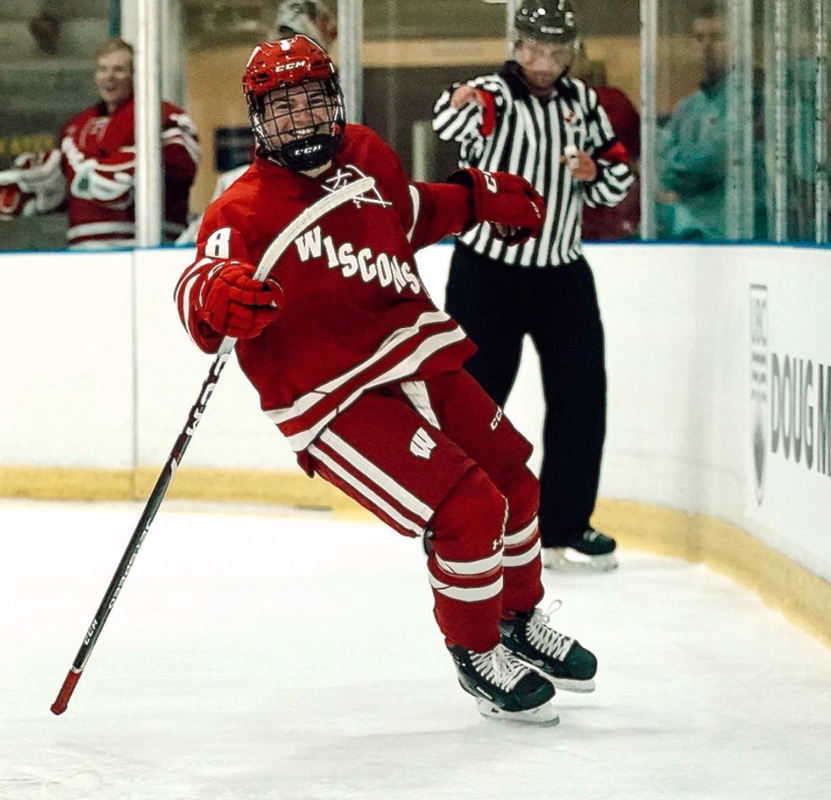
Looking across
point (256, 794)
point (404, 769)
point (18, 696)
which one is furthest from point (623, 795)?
point (18, 696)

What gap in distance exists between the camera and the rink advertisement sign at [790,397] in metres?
3.27

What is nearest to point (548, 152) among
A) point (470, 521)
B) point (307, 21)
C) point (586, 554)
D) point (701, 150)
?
point (701, 150)

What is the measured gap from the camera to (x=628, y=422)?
4582 mm

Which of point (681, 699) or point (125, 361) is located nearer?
point (681, 699)

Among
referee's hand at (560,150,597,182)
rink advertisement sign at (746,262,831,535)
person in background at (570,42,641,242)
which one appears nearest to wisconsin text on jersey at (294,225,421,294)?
rink advertisement sign at (746,262,831,535)

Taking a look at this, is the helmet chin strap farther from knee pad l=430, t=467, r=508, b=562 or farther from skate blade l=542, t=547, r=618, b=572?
knee pad l=430, t=467, r=508, b=562

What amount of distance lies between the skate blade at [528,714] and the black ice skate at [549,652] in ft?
0.42

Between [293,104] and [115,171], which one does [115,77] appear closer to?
[115,171]

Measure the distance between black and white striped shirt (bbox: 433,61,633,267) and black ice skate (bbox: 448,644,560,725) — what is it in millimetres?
1558

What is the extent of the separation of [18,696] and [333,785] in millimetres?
799

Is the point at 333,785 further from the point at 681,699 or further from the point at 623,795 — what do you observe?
the point at 681,699

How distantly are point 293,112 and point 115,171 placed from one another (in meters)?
2.99

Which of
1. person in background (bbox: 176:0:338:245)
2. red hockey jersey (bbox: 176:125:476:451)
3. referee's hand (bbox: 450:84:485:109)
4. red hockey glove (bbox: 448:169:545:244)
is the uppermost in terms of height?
person in background (bbox: 176:0:338:245)

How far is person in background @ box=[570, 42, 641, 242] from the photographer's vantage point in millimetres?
4785
